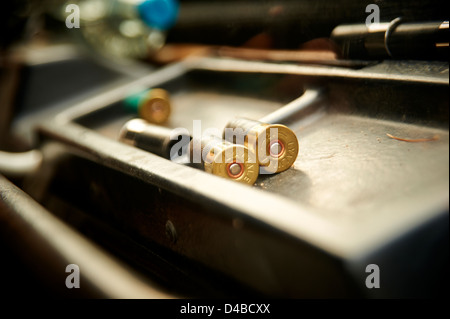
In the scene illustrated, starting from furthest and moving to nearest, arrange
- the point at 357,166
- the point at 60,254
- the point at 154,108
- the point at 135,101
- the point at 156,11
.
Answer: the point at 156,11 → the point at 135,101 → the point at 154,108 → the point at 357,166 → the point at 60,254

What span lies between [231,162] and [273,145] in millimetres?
109

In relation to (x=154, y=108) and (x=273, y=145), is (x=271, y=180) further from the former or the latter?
(x=154, y=108)

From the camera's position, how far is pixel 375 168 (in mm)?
826

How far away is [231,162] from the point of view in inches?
35.3

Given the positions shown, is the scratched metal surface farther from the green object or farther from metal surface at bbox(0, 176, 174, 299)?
the green object

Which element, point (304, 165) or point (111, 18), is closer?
point (304, 165)

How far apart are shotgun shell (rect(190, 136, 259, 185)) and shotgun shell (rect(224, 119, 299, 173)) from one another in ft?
0.09

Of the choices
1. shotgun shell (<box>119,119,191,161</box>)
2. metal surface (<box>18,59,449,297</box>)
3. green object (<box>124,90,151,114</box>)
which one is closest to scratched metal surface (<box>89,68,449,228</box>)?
metal surface (<box>18,59,449,297</box>)

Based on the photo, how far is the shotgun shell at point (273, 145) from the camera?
0.92m

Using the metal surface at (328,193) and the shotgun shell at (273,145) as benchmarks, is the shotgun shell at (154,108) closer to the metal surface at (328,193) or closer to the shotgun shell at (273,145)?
the metal surface at (328,193)

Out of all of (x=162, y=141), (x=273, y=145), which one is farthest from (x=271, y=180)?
(x=162, y=141)
